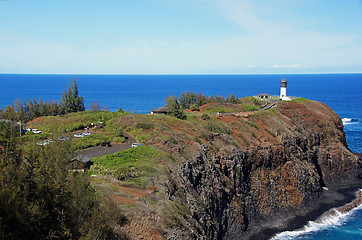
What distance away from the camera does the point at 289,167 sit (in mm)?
52281

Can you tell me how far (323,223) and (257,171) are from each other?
441 inches

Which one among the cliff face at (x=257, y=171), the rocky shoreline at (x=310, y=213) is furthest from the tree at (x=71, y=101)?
the rocky shoreline at (x=310, y=213)

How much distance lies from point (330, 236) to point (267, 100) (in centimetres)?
5193

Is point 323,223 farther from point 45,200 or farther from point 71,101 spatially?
point 71,101

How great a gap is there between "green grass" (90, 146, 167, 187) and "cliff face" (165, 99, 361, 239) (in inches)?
89.9

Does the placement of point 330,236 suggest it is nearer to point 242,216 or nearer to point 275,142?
point 242,216

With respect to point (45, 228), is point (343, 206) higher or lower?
lower

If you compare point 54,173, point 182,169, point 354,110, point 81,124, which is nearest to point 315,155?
point 182,169

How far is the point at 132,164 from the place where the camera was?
32312mm

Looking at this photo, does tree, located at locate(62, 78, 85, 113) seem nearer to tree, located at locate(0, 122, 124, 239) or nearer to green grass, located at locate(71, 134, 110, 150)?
green grass, located at locate(71, 134, 110, 150)

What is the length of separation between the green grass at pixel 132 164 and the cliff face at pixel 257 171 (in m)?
2.28

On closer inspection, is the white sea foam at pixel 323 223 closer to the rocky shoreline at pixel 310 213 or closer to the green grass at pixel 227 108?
the rocky shoreline at pixel 310 213

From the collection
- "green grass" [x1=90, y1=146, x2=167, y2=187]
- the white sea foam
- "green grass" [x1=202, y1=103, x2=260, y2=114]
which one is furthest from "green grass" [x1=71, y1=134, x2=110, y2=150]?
"green grass" [x1=202, y1=103, x2=260, y2=114]

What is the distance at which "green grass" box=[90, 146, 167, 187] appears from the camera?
29641mm
